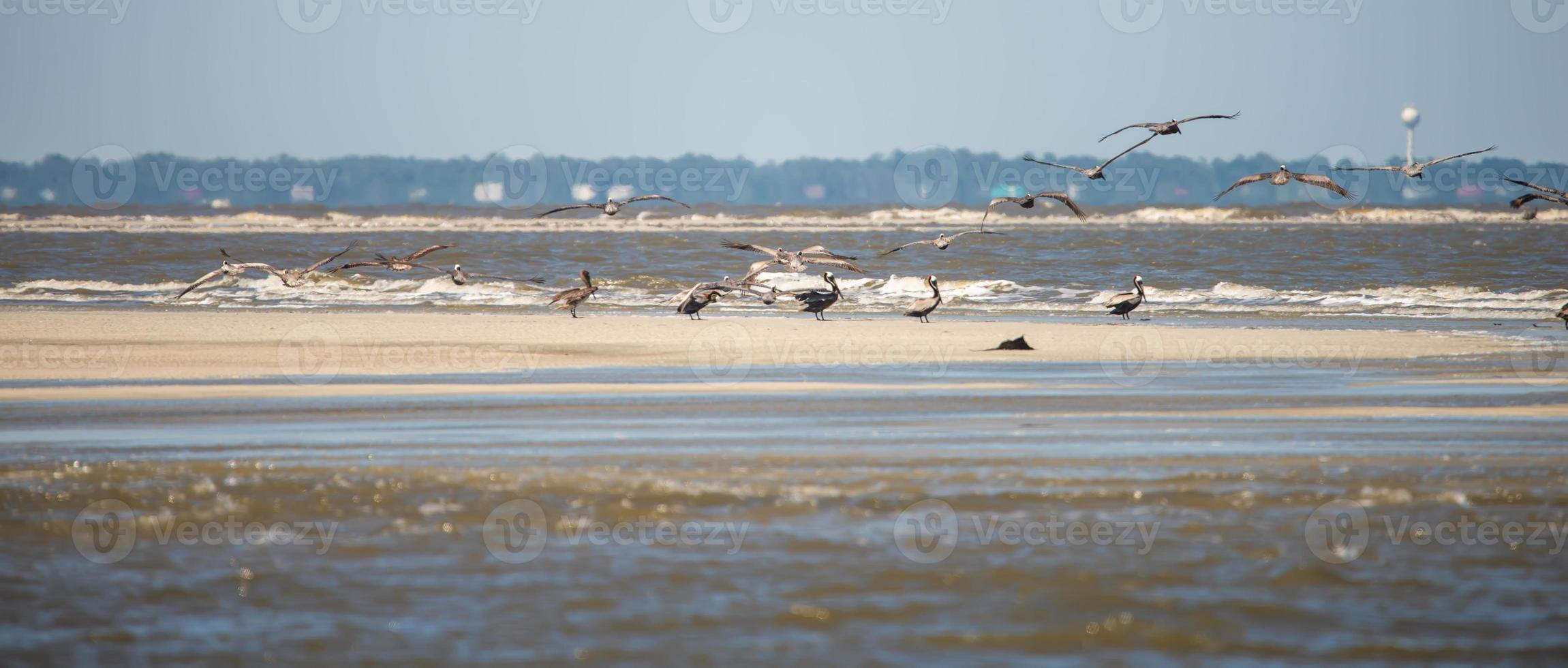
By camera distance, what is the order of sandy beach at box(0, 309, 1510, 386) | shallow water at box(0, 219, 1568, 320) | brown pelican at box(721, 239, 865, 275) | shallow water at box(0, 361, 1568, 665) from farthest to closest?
shallow water at box(0, 219, 1568, 320)
brown pelican at box(721, 239, 865, 275)
sandy beach at box(0, 309, 1510, 386)
shallow water at box(0, 361, 1568, 665)

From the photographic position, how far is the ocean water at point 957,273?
1103 inches

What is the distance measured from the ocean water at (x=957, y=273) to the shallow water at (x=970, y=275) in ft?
0.30

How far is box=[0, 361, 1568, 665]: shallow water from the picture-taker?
218 inches

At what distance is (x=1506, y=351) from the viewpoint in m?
16.8

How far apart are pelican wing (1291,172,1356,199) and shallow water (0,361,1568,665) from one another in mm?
7049

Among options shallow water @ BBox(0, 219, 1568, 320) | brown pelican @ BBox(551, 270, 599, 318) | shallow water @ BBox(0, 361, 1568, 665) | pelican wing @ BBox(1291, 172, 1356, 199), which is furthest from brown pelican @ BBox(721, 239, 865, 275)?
shallow water @ BBox(0, 361, 1568, 665)

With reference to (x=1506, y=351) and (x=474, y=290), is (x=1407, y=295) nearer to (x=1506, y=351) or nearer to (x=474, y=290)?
→ (x=1506, y=351)

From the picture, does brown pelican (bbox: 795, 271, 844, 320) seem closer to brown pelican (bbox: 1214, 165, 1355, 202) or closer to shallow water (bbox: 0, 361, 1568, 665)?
brown pelican (bbox: 1214, 165, 1355, 202)

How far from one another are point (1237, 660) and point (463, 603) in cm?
297

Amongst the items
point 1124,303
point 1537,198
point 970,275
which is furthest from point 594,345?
point 970,275

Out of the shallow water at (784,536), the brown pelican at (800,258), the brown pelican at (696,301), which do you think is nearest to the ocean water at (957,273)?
the brown pelican at (696,301)

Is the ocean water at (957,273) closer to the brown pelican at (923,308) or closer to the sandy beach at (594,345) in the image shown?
the brown pelican at (923,308)

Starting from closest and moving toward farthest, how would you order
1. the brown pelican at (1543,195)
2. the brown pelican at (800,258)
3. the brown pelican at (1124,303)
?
the brown pelican at (1543,195) < the brown pelican at (800,258) < the brown pelican at (1124,303)

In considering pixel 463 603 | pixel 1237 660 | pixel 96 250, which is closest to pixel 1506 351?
pixel 1237 660
